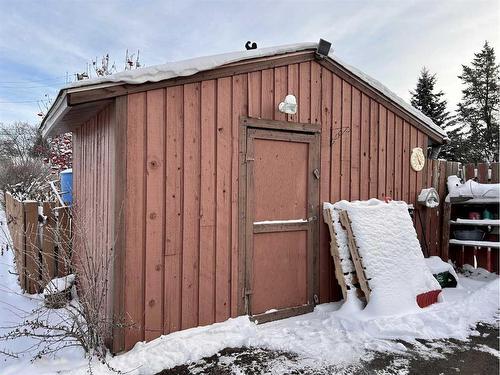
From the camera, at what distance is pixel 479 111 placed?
1908cm

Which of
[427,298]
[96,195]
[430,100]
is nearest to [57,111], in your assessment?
[96,195]

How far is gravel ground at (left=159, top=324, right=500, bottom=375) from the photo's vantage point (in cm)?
274

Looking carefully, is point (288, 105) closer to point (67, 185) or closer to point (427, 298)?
point (427, 298)

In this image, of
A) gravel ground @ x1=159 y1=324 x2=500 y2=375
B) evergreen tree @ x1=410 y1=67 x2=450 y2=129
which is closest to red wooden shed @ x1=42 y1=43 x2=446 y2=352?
gravel ground @ x1=159 y1=324 x2=500 y2=375

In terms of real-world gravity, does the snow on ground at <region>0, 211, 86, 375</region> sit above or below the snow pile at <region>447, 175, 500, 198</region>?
below

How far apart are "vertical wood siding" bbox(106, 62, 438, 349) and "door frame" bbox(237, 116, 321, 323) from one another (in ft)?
0.23

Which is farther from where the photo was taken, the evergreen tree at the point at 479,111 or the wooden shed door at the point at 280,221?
the evergreen tree at the point at 479,111

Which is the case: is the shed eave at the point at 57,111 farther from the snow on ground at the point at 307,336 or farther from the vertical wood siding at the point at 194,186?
the snow on ground at the point at 307,336

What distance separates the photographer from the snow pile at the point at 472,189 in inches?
204

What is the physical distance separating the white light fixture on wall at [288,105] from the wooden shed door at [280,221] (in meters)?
0.25

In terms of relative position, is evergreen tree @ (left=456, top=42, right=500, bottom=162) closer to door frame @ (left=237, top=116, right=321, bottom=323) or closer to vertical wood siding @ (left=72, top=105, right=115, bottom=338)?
door frame @ (left=237, top=116, right=321, bottom=323)

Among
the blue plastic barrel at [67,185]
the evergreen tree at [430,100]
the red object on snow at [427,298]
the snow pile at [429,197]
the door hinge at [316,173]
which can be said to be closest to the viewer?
the red object on snow at [427,298]

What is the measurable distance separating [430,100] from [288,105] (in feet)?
62.9

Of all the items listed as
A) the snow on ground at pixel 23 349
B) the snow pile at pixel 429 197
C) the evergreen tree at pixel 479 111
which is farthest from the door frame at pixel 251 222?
the evergreen tree at pixel 479 111
